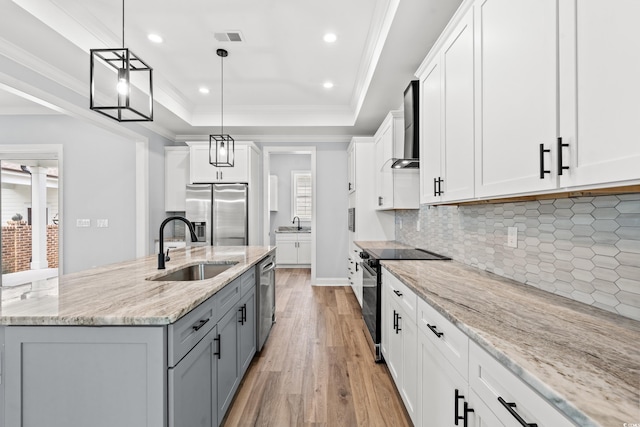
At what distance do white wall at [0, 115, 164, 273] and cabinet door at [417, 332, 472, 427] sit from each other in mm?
4664

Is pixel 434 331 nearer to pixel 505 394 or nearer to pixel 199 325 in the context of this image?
pixel 505 394

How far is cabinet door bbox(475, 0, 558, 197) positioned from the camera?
1062 mm

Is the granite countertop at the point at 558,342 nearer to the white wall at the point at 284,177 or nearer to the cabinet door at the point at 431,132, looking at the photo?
the cabinet door at the point at 431,132

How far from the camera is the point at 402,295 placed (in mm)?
1927

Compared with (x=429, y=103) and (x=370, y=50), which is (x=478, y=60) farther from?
(x=370, y=50)

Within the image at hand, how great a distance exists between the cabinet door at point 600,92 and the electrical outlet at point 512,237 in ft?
2.72

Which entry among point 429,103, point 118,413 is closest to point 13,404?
point 118,413

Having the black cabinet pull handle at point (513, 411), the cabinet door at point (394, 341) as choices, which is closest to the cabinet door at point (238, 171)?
the cabinet door at point (394, 341)

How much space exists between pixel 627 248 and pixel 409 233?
2689 millimetres

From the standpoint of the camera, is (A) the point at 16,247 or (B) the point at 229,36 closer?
(B) the point at 229,36

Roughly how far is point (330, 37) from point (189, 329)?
2.80 meters

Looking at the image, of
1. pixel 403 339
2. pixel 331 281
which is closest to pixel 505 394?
pixel 403 339

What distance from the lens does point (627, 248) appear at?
109 centimetres

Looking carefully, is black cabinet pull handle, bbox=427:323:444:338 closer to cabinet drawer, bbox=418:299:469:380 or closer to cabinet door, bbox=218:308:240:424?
cabinet drawer, bbox=418:299:469:380
